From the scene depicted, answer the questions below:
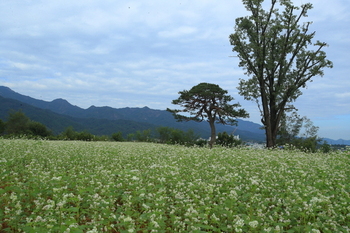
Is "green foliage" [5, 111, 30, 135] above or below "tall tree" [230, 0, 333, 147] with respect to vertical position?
below

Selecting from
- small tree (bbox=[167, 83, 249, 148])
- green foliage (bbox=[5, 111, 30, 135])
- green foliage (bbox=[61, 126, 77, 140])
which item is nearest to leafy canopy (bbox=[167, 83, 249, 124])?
small tree (bbox=[167, 83, 249, 148])

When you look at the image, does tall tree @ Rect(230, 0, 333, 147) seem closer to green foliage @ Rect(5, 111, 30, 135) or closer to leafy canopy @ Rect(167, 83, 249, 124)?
leafy canopy @ Rect(167, 83, 249, 124)

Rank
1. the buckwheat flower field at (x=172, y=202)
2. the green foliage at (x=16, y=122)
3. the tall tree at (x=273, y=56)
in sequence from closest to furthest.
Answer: the buckwheat flower field at (x=172, y=202) → the tall tree at (x=273, y=56) → the green foliage at (x=16, y=122)

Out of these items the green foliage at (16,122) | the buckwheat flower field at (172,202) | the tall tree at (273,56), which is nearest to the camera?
the buckwheat flower field at (172,202)

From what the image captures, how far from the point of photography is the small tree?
3799cm

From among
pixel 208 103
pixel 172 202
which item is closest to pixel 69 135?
pixel 208 103

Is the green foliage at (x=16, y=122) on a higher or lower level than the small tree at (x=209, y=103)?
lower

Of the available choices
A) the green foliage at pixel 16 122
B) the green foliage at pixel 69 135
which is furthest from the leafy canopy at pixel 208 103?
the green foliage at pixel 16 122

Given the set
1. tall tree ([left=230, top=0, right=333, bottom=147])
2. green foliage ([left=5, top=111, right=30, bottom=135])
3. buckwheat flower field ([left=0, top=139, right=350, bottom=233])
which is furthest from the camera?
green foliage ([left=5, top=111, right=30, bottom=135])

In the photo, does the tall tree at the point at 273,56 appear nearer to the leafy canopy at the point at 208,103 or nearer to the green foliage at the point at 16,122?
the leafy canopy at the point at 208,103

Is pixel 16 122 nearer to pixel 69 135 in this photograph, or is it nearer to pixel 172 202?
pixel 69 135

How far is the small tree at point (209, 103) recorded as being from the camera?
37991mm

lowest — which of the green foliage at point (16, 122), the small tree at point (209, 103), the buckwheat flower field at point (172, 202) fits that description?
the green foliage at point (16, 122)

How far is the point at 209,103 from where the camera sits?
127 ft
